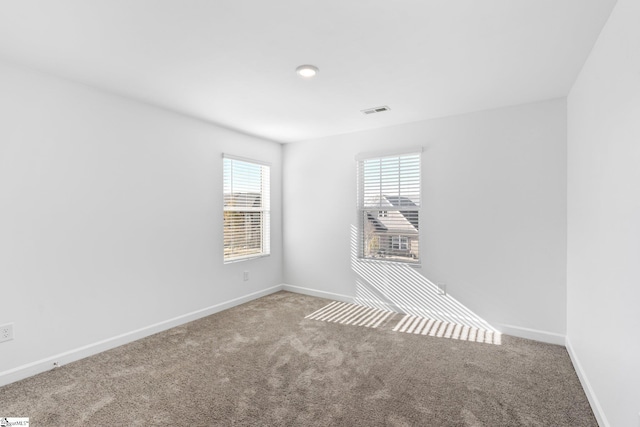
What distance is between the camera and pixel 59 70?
2.44 meters

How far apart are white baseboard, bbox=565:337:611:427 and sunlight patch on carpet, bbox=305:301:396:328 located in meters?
1.73

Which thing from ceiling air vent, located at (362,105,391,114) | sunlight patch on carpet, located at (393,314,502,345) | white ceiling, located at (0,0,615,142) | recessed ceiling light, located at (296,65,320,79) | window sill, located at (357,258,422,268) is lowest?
sunlight patch on carpet, located at (393,314,502,345)

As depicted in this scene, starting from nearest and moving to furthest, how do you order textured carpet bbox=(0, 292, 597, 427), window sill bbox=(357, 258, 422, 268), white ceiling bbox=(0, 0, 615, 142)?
white ceiling bbox=(0, 0, 615, 142) < textured carpet bbox=(0, 292, 597, 427) < window sill bbox=(357, 258, 422, 268)

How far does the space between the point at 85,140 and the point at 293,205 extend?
108 inches

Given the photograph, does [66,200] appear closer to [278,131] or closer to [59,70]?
[59,70]

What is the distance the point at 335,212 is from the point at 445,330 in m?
2.04

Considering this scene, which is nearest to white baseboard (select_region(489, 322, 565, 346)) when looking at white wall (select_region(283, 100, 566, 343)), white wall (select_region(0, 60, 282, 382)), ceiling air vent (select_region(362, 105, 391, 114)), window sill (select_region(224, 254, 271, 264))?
white wall (select_region(283, 100, 566, 343))

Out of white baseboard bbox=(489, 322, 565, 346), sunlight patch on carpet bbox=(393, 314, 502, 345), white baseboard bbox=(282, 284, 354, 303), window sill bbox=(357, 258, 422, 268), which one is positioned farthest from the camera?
white baseboard bbox=(282, 284, 354, 303)

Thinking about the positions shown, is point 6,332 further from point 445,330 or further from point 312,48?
point 445,330

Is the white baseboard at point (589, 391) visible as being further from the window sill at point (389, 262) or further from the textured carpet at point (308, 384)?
the window sill at point (389, 262)

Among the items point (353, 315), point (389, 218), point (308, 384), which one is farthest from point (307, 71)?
point (353, 315)

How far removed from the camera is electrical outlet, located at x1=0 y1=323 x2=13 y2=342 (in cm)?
227

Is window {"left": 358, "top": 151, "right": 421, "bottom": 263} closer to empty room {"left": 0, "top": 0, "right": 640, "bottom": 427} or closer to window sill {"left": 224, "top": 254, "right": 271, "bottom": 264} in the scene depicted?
empty room {"left": 0, "top": 0, "right": 640, "bottom": 427}

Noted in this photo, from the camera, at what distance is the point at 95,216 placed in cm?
278
